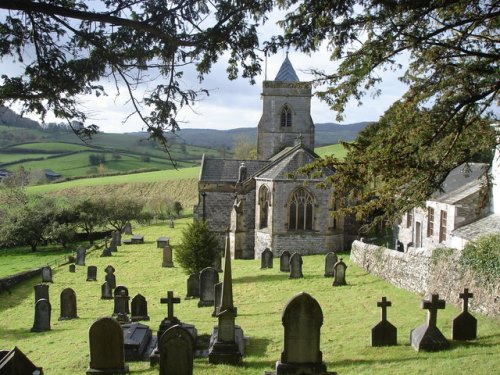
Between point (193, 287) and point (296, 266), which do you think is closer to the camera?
point (193, 287)

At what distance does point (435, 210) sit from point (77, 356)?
18.3 m

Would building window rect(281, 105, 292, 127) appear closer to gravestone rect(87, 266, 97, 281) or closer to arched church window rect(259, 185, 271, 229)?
arched church window rect(259, 185, 271, 229)

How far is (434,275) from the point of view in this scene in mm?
13852

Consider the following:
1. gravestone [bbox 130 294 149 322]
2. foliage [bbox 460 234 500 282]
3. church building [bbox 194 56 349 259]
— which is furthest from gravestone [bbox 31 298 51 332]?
church building [bbox 194 56 349 259]

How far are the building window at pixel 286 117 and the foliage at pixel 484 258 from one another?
24.5m

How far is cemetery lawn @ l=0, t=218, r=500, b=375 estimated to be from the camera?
351 inches

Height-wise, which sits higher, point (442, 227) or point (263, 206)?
point (263, 206)

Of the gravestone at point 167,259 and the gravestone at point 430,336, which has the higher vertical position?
the gravestone at point 430,336

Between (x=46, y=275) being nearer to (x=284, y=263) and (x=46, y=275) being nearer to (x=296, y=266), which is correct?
(x=284, y=263)

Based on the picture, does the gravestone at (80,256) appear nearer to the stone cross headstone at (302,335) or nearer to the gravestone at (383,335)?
the gravestone at (383,335)

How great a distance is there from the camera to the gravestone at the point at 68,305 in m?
15.3

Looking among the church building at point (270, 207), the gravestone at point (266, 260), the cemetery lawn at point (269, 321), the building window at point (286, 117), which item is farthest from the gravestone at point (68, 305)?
the building window at point (286, 117)

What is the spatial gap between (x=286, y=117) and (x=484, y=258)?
25668 mm

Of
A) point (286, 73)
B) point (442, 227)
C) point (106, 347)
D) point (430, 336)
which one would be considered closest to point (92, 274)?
point (106, 347)
